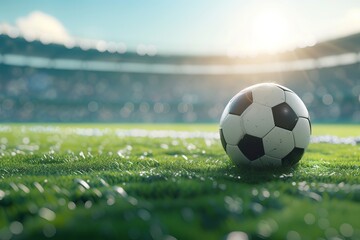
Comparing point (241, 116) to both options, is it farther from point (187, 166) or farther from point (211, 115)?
point (211, 115)

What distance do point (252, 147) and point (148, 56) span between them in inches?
1887

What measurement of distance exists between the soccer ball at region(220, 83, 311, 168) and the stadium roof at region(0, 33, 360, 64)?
1522 inches

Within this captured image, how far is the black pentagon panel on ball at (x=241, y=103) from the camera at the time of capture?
171 inches

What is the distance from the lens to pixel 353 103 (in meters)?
44.8

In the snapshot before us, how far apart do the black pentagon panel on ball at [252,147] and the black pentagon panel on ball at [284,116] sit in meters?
0.32

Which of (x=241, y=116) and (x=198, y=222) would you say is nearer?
(x=198, y=222)

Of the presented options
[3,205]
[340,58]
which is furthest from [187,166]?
[340,58]

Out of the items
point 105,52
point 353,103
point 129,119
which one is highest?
point 105,52

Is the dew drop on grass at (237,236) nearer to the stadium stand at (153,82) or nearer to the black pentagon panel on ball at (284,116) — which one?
the black pentagon panel on ball at (284,116)

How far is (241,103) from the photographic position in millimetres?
4402

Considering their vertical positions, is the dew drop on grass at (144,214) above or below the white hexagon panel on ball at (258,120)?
below

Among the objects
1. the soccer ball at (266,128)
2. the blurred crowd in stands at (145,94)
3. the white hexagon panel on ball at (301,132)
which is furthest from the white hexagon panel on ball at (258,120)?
the blurred crowd in stands at (145,94)

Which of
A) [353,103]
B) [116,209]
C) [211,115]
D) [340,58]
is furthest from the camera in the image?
[211,115]

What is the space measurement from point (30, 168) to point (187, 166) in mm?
2003
